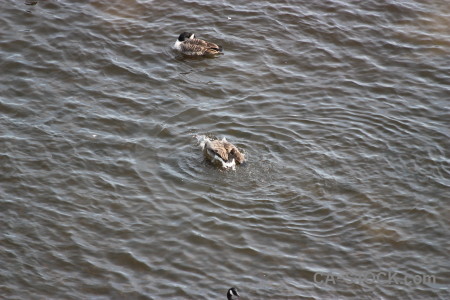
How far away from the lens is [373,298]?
429 inches

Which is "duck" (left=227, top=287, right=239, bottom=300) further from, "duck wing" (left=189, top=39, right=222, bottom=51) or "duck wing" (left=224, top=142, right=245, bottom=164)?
"duck wing" (left=189, top=39, right=222, bottom=51)

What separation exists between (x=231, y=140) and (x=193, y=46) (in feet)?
10.8

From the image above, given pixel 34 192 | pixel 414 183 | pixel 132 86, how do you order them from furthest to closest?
pixel 132 86, pixel 414 183, pixel 34 192

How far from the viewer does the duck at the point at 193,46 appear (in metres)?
16.5

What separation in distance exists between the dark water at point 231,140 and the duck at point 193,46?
269 millimetres

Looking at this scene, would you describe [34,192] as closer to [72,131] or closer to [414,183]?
[72,131]

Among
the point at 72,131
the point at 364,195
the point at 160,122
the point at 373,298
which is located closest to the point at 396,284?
the point at 373,298

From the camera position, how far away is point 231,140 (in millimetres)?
14336

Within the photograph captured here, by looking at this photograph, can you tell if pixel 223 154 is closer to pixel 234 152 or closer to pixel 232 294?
pixel 234 152

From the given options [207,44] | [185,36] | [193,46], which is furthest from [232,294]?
[185,36]

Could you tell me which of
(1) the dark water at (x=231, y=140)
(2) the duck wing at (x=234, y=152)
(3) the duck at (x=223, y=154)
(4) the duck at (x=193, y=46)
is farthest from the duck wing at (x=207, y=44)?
(2) the duck wing at (x=234, y=152)

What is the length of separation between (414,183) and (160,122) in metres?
5.27

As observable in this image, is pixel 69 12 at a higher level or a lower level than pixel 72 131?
higher

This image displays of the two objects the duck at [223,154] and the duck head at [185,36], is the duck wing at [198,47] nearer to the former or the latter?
the duck head at [185,36]
